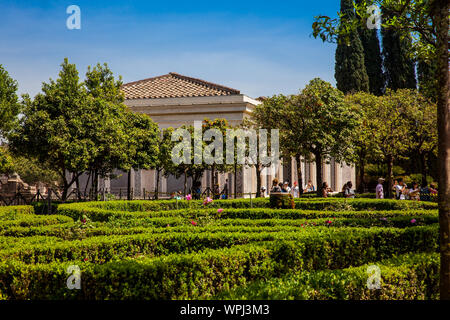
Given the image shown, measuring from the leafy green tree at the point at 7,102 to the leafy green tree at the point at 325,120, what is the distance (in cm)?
1883

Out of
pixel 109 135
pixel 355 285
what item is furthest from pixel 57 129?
pixel 355 285

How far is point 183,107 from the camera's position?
35094 millimetres

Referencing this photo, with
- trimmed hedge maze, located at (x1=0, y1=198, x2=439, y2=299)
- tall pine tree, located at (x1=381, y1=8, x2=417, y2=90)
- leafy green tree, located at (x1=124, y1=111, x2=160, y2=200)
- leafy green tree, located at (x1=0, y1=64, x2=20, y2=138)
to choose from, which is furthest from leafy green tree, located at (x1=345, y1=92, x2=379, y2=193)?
leafy green tree, located at (x1=0, y1=64, x2=20, y2=138)

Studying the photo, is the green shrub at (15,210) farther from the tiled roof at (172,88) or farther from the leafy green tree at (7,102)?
the tiled roof at (172,88)

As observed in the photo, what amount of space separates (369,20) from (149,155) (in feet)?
65.7

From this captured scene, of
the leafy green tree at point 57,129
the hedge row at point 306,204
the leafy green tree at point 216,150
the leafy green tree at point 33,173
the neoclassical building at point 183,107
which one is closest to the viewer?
the hedge row at point 306,204

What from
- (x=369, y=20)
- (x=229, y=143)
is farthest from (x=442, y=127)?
(x=229, y=143)

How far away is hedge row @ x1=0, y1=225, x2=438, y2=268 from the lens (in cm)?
688

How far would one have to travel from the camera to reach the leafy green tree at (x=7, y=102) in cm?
2884

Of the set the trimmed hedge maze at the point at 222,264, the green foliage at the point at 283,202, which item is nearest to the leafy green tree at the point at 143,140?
the green foliage at the point at 283,202

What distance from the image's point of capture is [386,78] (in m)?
47.3

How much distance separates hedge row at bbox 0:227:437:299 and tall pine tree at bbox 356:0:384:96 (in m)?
44.7

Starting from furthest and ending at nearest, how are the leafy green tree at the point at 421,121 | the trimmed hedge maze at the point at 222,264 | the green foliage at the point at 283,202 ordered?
the leafy green tree at the point at 421,121
the green foliage at the point at 283,202
the trimmed hedge maze at the point at 222,264

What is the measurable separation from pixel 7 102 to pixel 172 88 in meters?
13.6
